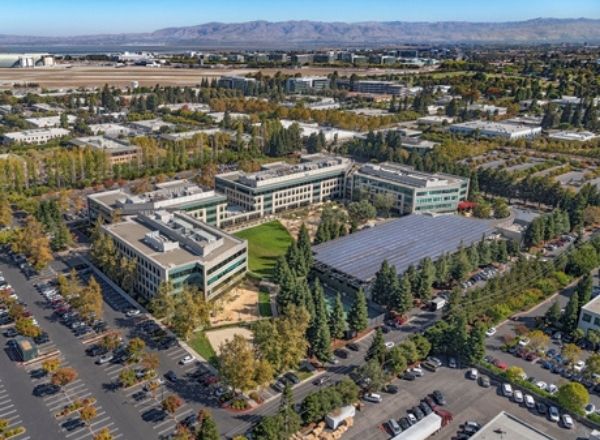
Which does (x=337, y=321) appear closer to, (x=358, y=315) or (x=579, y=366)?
(x=358, y=315)

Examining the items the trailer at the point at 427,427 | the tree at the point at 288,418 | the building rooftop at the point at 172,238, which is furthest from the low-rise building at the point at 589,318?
the building rooftop at the point at 172,238

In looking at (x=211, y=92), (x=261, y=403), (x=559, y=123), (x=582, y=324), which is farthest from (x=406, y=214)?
(x=211, y=92)

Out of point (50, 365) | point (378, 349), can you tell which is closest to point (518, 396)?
point (378, 349)

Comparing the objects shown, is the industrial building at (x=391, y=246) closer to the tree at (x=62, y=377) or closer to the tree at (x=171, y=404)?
the tree at (x=171, y=404)

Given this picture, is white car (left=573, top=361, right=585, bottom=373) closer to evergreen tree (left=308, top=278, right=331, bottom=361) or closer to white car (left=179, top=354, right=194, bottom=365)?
evergreen tree (left=308, top=278, right=331, bottom=361)

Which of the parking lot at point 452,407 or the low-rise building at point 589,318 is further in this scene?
the low-rise building at point 589,318

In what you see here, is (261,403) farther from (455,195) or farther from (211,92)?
(211,92)
